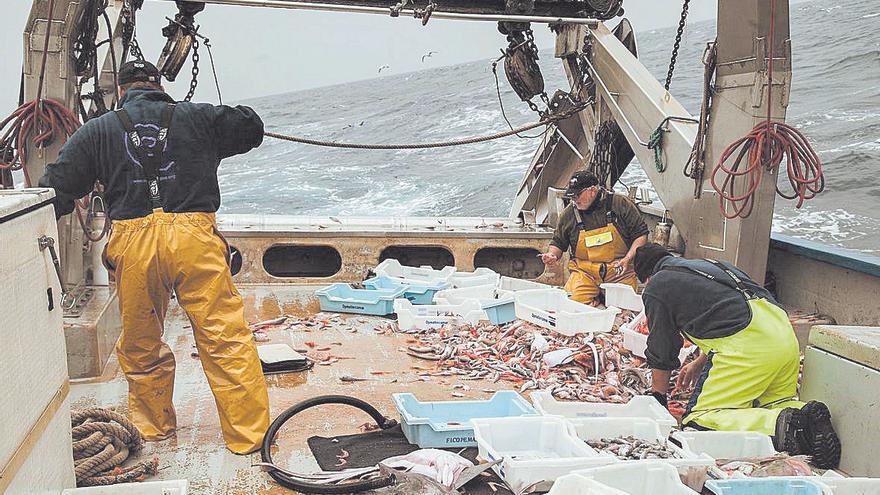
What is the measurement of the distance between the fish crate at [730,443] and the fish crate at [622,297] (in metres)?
2.74

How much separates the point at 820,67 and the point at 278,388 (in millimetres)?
23709

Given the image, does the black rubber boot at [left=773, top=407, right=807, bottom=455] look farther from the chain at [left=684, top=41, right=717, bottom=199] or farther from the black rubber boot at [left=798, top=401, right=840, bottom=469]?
the chain at [left=684, top=41, right=717, bottom=199]

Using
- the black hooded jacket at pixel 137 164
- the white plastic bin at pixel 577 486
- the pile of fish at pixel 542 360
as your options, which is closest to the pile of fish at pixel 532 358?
the pile of fish at pixel 542 360

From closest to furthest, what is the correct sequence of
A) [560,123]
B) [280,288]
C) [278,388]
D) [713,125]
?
[278,388]
[713,125]
[280,288]
[560,123]

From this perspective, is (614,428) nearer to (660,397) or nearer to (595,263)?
(660,397)

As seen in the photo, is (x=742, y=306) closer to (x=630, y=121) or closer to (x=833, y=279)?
(x=833, y=279)

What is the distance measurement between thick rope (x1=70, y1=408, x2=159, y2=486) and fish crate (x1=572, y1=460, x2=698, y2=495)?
2.08m

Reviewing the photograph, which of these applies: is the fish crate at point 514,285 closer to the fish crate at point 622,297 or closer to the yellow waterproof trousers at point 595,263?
the yellow waterproof trousers at point 595,263

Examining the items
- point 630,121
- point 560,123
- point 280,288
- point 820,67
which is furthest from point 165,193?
point 820,67

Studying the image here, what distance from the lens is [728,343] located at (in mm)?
4191

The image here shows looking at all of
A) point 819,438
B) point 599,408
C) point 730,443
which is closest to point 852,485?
point 819,438

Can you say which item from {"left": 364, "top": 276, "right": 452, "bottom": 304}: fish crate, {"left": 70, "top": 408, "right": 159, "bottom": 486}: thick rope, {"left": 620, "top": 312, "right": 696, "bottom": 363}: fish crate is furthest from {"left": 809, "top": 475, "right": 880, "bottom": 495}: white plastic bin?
{"left": 364, "top": 276, "right": 452, "bottom": 304}: fish crate

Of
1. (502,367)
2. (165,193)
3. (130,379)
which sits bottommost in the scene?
(502,367)

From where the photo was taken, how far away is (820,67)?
24.2 meters
